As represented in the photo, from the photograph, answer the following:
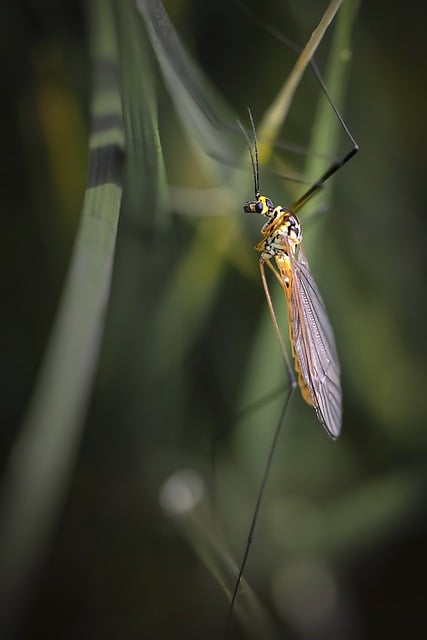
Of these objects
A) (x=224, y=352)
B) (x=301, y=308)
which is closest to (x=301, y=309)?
(x=301, y=308)

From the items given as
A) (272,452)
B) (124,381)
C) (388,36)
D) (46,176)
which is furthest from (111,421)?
(388,36)

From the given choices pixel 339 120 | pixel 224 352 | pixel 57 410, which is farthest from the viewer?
pixel 224 352

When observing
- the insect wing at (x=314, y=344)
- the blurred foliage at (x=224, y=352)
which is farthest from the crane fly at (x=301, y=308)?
the blurred foliage at (x=224, y=352)

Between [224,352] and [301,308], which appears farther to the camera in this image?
[224,352]

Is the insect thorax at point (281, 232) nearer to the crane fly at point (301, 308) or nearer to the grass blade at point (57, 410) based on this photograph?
the crane fly at point (301, 308)

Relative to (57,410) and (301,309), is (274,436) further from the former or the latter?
(57,410)

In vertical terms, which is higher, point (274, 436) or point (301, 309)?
point (301, 309)
